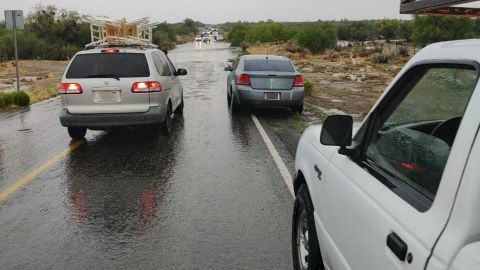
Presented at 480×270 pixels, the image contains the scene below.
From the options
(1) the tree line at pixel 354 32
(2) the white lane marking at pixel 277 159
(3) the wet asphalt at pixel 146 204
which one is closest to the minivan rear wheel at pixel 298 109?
(2) the white lane marking at pixel 277 159

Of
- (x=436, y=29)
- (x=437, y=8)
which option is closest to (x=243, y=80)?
(x=437, y=8)

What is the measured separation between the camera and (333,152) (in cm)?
316

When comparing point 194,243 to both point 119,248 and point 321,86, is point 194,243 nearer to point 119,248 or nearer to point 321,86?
point 119,248

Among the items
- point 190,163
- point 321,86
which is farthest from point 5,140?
point 321,86

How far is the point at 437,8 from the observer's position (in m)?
2.66

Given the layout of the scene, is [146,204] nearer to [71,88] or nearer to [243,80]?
[71,88]

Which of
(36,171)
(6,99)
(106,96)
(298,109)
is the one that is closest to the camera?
(36,171)

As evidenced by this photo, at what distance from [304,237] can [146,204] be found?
263 cm

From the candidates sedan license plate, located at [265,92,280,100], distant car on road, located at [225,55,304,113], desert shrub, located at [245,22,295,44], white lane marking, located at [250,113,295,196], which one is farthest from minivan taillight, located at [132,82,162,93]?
desert shrub, located at [245,22,295,44]

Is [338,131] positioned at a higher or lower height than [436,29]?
lower

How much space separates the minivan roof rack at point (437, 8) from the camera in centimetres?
228

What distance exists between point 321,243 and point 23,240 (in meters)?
3.05

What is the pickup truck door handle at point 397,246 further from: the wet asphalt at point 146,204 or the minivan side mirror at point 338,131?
the wet asphalt at point 146,204

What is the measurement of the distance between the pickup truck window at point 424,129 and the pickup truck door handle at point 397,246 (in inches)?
8.6
